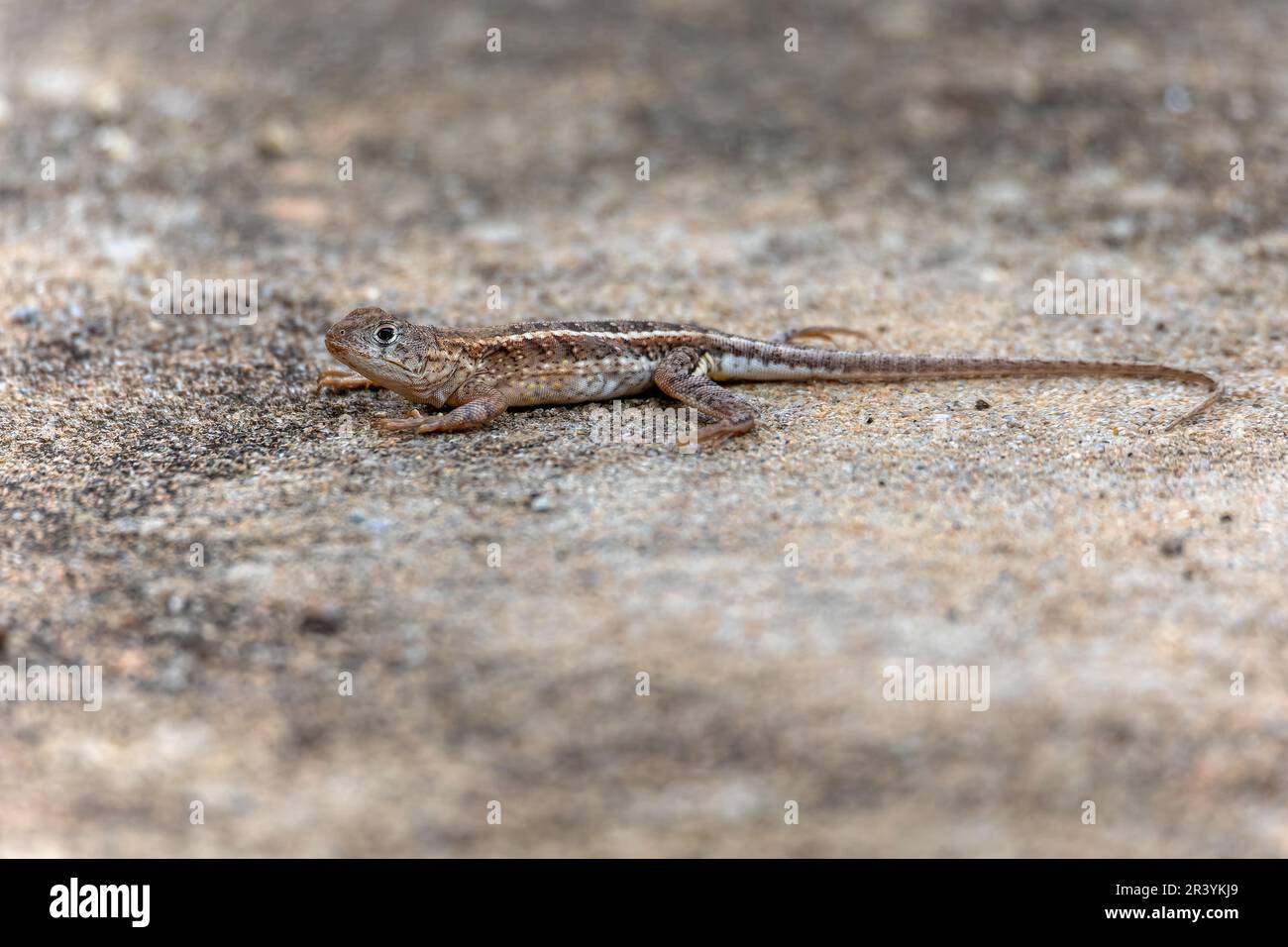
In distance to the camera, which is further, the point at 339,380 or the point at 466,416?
the point at 339,380

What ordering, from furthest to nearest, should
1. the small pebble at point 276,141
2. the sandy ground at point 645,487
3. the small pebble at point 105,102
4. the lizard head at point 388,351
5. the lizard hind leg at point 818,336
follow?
the small pebble at point 105,102 → the small pebble at point 276,141 → the lizard hind leg at point 818,336 → the lizard head at point 388,351 → the sandy ground at point 645,487

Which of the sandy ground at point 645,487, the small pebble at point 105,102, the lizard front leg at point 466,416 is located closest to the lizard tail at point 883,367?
the sandy ground at point 645,487

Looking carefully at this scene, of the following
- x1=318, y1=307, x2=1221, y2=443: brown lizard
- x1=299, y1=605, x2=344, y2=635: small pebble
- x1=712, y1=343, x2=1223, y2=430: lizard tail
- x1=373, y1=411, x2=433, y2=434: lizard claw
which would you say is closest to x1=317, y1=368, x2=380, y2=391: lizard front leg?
x1=318, y1=307, x2=1221, y2=443: brown lizard

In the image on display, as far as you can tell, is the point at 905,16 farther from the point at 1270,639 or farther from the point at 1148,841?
the point at 1148,841

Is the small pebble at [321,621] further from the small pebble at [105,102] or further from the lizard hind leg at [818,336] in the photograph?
the small pebble at [105,102]

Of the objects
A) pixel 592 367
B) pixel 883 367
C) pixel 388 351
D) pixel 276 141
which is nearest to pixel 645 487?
pixel 592 367

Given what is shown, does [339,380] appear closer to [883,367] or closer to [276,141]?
[883,367]
